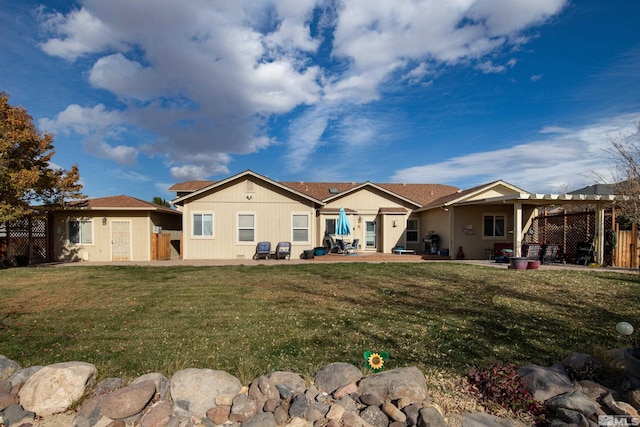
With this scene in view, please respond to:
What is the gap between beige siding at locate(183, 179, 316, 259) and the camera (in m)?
16.6

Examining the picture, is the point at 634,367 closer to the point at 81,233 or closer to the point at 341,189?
the point at 81,233

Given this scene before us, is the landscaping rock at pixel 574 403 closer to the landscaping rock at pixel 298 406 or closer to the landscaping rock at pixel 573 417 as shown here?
the landscaping rock at pixel 573 417

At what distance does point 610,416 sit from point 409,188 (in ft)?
75.1

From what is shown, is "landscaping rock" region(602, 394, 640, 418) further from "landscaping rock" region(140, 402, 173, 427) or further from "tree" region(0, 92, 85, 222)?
"tree" region(0, 92, 85, 222)

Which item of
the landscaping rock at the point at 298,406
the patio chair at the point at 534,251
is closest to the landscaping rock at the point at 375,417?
the landscaping rock at the point at 298,406

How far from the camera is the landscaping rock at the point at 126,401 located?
2.88m

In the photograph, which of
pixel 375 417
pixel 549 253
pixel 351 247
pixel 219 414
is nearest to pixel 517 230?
pixel 549 253

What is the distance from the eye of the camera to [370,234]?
1933cm

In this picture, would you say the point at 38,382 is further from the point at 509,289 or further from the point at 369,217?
the point at 369,217

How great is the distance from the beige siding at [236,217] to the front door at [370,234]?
362 cm

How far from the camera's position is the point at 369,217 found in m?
19.4

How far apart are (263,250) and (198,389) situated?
530 inches

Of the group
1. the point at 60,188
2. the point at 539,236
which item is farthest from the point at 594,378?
the point at 60,188

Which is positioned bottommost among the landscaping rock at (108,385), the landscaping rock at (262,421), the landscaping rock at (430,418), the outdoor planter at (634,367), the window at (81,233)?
the landscaping rock at (262,421)
